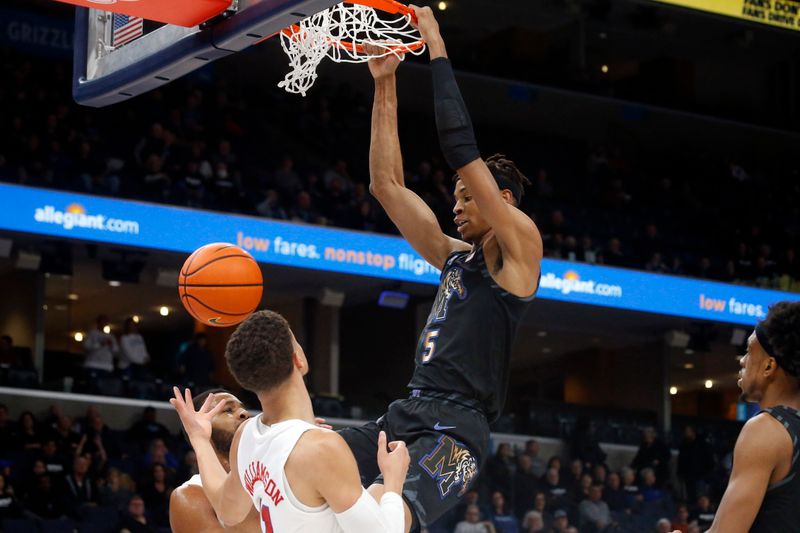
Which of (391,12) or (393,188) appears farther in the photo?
(391,12)

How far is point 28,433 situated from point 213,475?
9333 millimetres

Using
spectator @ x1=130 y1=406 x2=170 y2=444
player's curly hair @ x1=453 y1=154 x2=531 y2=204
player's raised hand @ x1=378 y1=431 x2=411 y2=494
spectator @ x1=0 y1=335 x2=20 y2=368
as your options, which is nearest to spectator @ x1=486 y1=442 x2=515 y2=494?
spectator @ x1=130 y1=406 x2=170 y2=444

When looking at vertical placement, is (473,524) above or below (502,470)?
below

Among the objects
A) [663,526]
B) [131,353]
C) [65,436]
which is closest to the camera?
[65,436]

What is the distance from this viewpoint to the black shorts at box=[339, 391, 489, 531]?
4.10 meters

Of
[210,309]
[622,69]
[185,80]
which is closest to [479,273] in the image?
[210,309]

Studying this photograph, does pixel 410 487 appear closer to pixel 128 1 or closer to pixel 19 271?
pixel 128 1

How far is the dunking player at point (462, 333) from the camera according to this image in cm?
417

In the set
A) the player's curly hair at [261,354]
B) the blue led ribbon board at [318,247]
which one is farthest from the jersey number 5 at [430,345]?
the blue led ribbon board at [318,247]

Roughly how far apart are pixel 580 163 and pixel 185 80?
8.64m

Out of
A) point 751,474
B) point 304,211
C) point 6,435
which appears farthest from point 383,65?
point 304,211

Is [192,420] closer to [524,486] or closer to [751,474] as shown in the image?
[751,474]

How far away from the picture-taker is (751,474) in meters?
3.53

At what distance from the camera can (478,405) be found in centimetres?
429
